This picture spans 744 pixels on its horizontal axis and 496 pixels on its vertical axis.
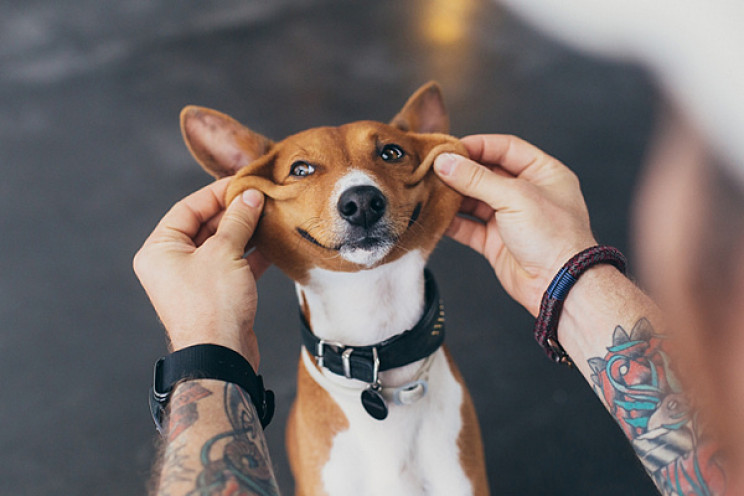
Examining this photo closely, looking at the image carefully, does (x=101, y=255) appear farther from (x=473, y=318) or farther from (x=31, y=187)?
(x=473, y=318)

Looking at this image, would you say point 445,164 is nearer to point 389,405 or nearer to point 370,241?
point 370,241

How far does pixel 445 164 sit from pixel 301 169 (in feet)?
1.16

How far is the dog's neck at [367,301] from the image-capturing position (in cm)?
147

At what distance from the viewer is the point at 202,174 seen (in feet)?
11.6

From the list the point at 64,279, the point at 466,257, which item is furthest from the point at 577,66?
the point at 64,279

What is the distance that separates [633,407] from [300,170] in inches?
36.2

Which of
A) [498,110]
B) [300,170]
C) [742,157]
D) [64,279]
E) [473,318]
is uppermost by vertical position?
[742,157]

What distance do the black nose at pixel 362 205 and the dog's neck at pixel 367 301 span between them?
0.16 m

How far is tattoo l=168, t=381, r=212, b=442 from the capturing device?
1121 millimetres

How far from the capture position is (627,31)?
2.63 ft

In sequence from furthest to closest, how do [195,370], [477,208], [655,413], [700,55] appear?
1. [477,208]
2. [655,413]
3. [195,370]
4. [700,55]

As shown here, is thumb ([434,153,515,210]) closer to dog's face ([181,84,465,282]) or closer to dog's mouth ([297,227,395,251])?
dog's face ([181,84,465,282])

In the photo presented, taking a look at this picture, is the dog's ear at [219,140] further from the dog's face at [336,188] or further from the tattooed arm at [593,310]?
the tattooed arm at [593,310]

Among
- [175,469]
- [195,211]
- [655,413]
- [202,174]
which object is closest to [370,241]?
[195,211]
